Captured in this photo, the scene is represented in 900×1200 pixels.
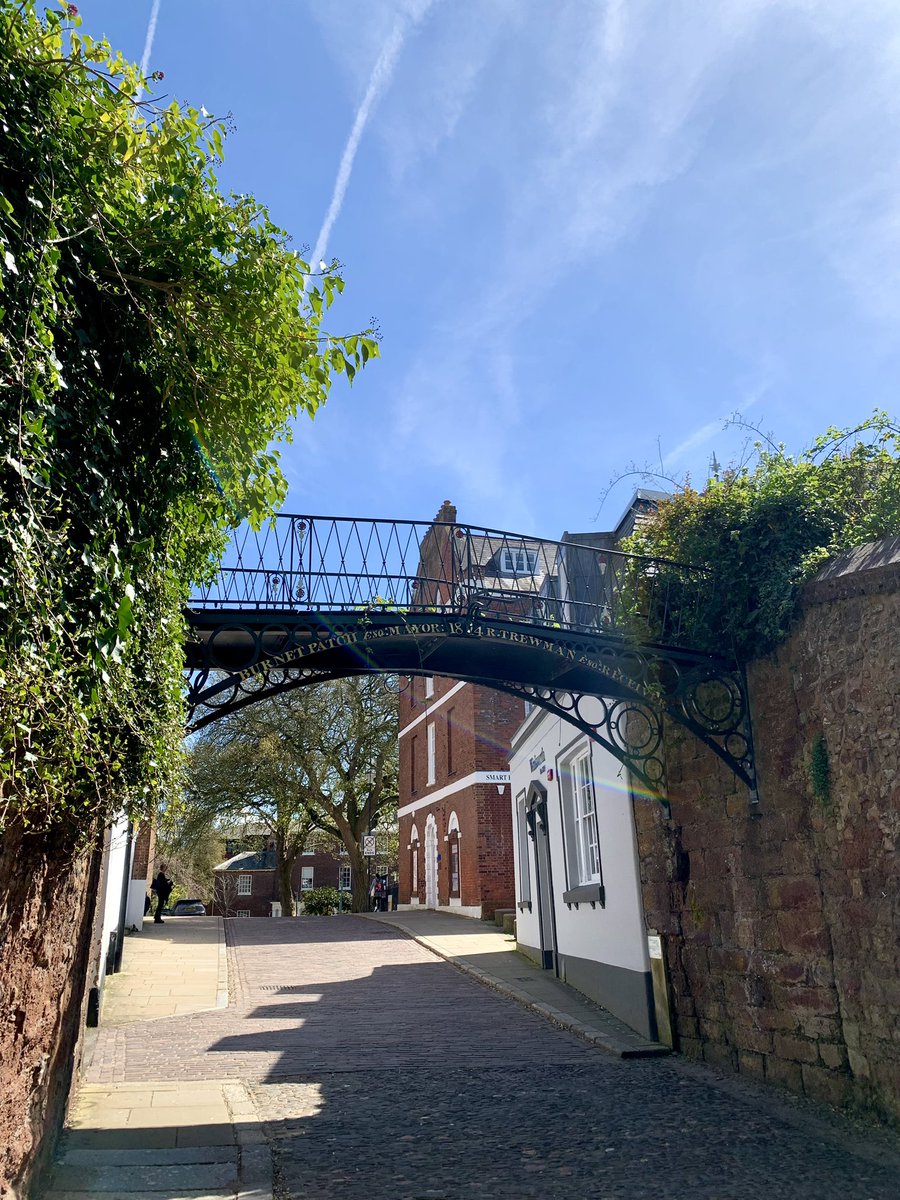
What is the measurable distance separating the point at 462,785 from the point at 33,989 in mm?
20715

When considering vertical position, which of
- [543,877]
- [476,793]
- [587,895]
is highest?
[476,793]

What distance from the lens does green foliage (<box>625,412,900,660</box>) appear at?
7039 mm

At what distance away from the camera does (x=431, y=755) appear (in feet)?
91.9

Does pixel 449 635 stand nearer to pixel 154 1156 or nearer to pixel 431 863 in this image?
pixel 154 1156

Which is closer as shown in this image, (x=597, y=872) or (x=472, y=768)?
(x=597, y=872)

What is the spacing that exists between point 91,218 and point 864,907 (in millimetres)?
6013

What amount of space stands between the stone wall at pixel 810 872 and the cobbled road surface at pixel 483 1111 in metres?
0.40

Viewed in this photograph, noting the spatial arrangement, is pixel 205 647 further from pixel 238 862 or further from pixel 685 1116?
pixel 238 862

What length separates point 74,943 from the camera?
560 cm

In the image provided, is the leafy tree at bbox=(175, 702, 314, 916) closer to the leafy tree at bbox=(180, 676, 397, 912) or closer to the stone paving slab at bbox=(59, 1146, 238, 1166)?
the leafy tree at bbox=(180, 676, 397, 912)

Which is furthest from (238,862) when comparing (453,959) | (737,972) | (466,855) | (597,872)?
(737,972)

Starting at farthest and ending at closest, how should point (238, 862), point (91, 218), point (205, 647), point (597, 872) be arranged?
point (238, 862)
point (597, 872)
point (205, 647)
point (91, 218)

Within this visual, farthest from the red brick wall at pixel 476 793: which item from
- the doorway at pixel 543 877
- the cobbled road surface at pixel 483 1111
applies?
the cobbled road surface at pixel 483 1111

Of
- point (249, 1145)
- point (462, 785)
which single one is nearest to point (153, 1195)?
point (249, 1145)
